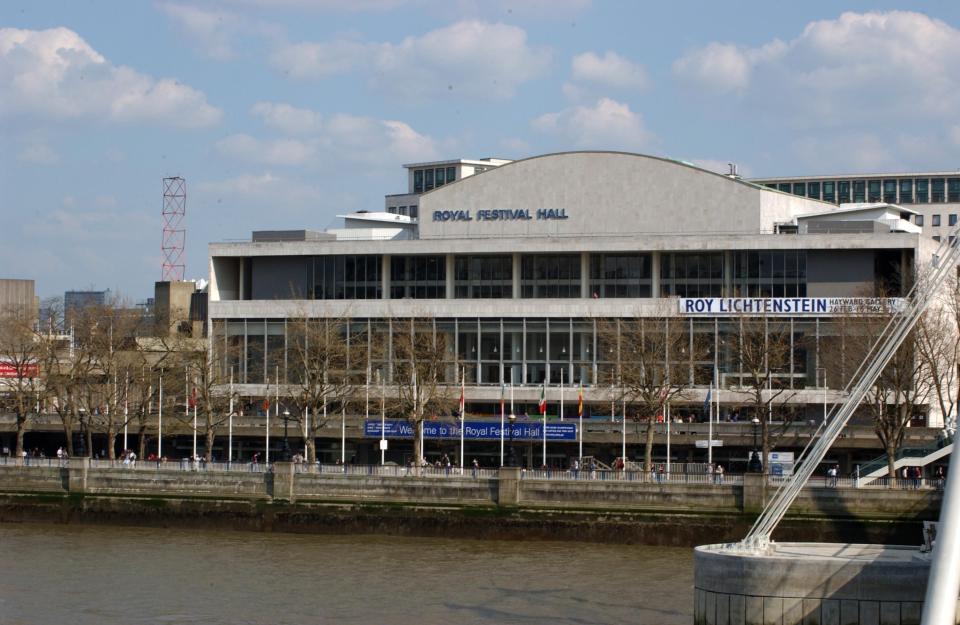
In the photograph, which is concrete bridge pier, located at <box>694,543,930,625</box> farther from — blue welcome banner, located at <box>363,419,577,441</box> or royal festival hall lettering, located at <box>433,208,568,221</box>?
royal festival hall lettering, located at <box>433,208,568,221</box>

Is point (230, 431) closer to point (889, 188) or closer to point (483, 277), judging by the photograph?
point (483, 277)

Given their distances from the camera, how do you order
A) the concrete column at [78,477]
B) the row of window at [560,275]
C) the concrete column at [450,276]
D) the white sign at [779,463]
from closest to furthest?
1. the white sign at [779,463]
2. the concrete column at [78,477]
3. the row of window at [560,275]
4. the concrete column at [450,276]

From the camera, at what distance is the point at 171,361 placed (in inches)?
3457

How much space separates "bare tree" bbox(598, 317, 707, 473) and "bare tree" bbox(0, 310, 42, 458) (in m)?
32.0

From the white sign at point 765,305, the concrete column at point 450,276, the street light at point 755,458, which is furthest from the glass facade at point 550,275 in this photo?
the street light at point 755,458

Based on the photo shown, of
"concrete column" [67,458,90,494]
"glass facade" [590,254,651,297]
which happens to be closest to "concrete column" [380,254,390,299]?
"glass facade" [590,254,651,297]

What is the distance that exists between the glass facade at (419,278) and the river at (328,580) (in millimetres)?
30103

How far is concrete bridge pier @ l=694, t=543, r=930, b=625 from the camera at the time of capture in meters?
37.7

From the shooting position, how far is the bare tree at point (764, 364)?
2800 inches

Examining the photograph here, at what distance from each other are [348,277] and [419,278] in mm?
4532

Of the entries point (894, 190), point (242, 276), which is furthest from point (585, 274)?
point (894, 190)

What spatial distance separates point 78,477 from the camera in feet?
229

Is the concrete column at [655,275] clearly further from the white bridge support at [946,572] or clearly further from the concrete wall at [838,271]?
the white bridge support at [946,572]

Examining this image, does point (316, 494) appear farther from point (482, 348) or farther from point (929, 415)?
point (929, 415)
